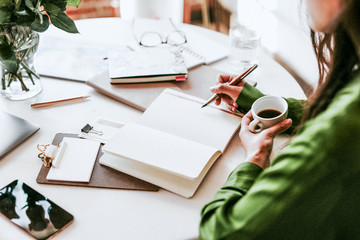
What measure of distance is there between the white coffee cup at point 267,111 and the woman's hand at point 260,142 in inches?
0.6

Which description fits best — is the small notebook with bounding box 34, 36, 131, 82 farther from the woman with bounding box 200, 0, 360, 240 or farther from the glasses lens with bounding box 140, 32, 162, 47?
the woman with bounding box 200, 0, 360, 240

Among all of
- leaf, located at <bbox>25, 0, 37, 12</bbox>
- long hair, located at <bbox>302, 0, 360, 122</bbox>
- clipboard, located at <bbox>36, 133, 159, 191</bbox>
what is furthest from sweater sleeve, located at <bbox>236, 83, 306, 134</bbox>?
leaf, located at <bbox>25, 0, 37, 12</bbox>

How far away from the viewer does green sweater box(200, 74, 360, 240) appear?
0.59m

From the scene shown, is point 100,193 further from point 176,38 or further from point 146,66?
point 176,38

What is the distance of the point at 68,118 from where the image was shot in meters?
1.05

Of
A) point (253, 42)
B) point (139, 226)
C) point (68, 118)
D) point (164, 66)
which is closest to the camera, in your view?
point (139, 226)

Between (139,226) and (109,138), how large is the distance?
10.9 inches

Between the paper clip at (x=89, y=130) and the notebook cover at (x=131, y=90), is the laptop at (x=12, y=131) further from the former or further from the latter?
the notebook cover at (x=131, y=90)

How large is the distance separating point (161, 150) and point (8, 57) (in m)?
0.46

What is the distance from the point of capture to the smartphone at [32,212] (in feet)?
2.47

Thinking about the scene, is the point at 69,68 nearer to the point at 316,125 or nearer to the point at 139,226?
the point at 139,226

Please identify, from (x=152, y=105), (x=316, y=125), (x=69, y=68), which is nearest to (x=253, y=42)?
(x=152, y=105)

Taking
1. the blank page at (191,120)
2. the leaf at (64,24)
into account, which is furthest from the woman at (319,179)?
the leaf at (64,24)

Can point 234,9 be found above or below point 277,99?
below
